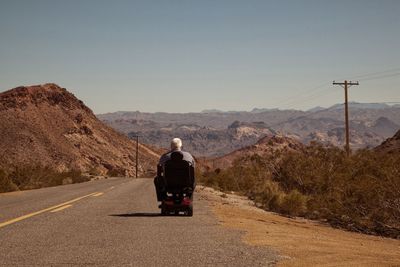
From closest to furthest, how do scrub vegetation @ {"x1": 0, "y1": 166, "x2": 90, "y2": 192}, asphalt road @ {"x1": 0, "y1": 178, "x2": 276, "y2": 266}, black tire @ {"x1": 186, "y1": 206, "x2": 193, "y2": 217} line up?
asphalt road @ {"x1": 0, "y1": 178, "x2": 276, "y2": 266}, black tire @ {"x1": 186, "y1": 206, "x2": 193, "y2": 217}, scrub vegetation @ {"x1": 0, "y1": 166, "x2": 90, "y2": 192}

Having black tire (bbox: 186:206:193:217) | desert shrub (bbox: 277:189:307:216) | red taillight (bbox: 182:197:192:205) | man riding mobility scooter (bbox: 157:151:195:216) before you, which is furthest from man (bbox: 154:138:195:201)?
desert shrub (bbox: 277:189:307:216)

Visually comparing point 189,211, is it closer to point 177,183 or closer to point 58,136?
point 177,183

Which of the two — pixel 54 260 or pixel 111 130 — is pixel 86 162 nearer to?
pixel 111 130

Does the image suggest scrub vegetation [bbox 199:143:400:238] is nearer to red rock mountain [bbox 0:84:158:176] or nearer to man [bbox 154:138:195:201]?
man [bbox 154:138:195:201]

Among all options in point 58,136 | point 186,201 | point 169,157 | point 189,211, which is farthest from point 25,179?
point 58,136

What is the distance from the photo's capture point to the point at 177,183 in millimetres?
12867

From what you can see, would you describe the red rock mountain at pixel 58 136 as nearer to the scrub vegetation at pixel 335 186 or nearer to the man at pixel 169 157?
the scrub vegetation at pixel 335 186

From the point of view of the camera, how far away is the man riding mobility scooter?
12.7m

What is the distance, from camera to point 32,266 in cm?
656

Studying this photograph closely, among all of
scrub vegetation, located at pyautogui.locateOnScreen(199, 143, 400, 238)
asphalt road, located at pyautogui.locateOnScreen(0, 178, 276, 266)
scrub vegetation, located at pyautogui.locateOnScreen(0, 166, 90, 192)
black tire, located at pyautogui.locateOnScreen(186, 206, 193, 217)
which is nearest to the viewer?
asphalt road, located at pyautogui.locateOnScreen(0, 178, 276, 266)

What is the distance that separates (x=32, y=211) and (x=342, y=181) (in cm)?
1479

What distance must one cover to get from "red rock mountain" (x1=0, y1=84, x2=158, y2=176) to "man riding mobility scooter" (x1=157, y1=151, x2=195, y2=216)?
213ft

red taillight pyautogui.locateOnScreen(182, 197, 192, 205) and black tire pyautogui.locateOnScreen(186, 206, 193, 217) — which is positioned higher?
red taillight pyautogui.locateOnScreen(182, 197, 192, 205)

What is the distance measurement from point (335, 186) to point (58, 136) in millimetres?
73268
